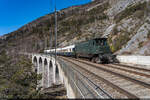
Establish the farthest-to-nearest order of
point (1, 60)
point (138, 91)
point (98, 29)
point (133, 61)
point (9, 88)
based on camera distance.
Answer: point (98, 29) < point (1, 60) < point (133, 61) < point (9, 88) < point (138, 91)

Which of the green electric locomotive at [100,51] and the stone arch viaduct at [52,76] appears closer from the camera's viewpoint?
the stone arch viaduct at [52,76]

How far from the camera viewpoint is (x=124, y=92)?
226 inches

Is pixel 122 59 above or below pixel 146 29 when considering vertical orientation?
below

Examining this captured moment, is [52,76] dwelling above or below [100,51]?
below

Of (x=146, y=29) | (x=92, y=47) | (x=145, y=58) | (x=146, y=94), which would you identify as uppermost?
(x=146, y=29)

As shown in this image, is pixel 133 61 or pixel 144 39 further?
pixel 144 39

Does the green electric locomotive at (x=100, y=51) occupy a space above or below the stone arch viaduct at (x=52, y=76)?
above

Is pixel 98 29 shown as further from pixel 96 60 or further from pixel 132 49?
pixel 96 60

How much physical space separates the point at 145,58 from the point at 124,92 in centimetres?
890

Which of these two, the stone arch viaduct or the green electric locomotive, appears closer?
the stone arch viaduct

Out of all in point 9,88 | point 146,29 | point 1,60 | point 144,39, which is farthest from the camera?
point 1,60

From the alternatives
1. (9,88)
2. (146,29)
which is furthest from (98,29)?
(9,88)

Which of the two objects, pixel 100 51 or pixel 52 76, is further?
pixel 52 76

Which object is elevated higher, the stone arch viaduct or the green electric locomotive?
the green electric locomotive
